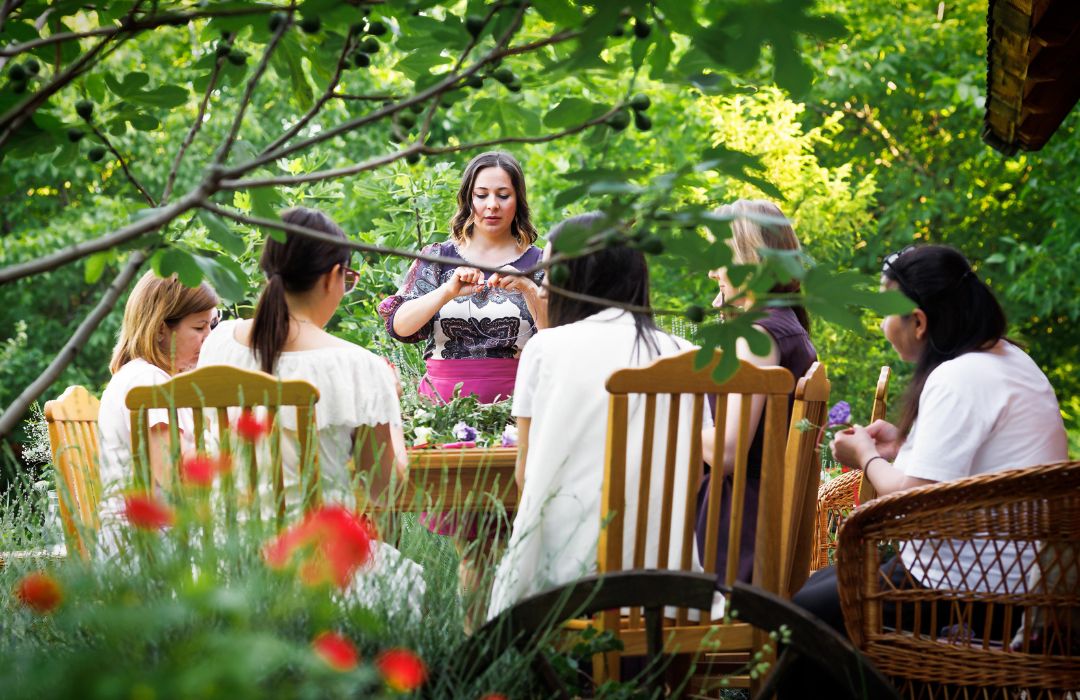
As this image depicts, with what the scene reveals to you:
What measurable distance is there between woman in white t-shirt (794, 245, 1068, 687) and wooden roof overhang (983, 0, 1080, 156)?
0.73 metres

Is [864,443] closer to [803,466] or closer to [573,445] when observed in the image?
[803,466]

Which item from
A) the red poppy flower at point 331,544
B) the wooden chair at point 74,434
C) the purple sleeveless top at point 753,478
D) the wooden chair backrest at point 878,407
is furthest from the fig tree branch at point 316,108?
the wooden chair backrest at point 878,407

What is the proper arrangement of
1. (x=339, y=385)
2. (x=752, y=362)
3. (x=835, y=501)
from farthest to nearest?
1. (x=835, y=501)
2. (x=752, y=362)
3. (x=339, y=385)

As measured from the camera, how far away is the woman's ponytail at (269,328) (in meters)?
2.73

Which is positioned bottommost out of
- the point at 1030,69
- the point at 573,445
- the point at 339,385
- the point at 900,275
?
the point at 573,445

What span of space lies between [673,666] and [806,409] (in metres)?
0.64

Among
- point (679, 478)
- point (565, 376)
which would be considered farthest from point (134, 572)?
point (679, 478)

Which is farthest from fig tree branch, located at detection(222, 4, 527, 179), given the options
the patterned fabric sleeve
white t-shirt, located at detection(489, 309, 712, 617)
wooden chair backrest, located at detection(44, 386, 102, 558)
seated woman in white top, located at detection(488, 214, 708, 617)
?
the patterned fabric sleeve

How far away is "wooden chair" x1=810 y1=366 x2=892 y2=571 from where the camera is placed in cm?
338

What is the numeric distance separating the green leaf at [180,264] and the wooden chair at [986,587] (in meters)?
1.26

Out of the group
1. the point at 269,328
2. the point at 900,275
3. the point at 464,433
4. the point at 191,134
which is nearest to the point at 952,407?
the point at 900,275

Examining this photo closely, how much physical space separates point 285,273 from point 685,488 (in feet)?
3.58

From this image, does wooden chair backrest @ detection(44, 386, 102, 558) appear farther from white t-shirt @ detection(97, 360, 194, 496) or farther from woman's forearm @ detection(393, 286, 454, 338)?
woman's forearm @ detection(393, 286, 454, 338)

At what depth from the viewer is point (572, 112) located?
60.0 inches
